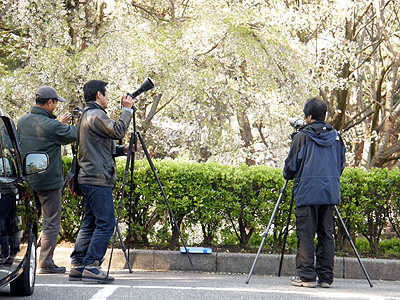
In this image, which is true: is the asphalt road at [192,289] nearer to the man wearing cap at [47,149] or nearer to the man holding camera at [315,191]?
the man holding camera at [315,191]

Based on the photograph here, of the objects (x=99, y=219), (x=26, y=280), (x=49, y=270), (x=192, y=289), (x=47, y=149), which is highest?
(x=47, y=149)

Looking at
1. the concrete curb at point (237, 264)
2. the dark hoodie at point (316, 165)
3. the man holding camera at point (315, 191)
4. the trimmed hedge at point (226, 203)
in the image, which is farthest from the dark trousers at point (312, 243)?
the trimmed hedge at point (226, 203)

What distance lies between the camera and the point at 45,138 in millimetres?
6441

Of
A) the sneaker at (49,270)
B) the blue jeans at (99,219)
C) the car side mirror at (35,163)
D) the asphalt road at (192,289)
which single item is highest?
the car side mirror at (35,163)

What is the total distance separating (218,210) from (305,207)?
5.96 ft

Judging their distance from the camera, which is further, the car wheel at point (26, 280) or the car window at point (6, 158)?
the car wheel at point (26, 280)

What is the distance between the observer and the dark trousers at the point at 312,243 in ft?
20.0

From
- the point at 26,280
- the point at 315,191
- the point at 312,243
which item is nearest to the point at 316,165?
the point at 315,191

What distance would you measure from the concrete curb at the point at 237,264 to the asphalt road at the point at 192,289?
400 millimetres

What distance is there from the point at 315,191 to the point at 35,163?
9.83ft

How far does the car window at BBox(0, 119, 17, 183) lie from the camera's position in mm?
4336

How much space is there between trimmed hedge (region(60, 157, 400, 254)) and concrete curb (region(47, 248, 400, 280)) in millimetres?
475

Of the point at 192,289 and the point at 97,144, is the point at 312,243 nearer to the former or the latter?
the point at 192,289

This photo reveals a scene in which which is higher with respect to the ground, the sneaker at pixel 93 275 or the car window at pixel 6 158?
the car window at pixel 6 158
